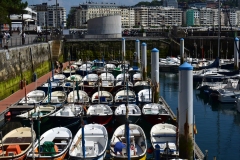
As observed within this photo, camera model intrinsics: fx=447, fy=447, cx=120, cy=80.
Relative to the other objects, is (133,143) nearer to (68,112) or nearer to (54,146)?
(54,146)

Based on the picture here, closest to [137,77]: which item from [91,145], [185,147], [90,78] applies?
[90,78]

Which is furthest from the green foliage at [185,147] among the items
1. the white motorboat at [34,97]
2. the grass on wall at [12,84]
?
the grass on wall at [12,84]

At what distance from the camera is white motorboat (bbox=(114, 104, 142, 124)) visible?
28.4 metres

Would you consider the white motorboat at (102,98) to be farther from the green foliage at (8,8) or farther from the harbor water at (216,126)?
the green foliage at (8,8)

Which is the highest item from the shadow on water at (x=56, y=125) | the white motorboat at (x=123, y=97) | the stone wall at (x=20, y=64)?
the stone wall at (x=20, y=64)

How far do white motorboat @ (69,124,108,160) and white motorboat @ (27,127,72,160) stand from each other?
41cm

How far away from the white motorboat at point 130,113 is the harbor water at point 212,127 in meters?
0.61

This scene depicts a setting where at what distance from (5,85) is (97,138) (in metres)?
16.0

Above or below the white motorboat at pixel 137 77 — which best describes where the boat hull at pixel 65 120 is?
below

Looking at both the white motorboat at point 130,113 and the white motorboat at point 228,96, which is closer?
the white motorboat at point 130,113

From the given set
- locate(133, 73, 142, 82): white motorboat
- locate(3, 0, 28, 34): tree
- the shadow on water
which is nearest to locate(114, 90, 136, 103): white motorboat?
the shadow on water

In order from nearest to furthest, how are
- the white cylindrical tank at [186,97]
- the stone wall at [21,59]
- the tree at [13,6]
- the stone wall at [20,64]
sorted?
1. the white cylindrical tank at [186,97]
2. the stone wall at [20,64]
3. the stone wall at [21,59]
4. the tree at [13,6]

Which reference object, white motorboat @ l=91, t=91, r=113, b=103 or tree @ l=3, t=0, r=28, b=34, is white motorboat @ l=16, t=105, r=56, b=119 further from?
tree @ l=3, t=0, r=28, b=34

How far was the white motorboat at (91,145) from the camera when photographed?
20.4 metres
